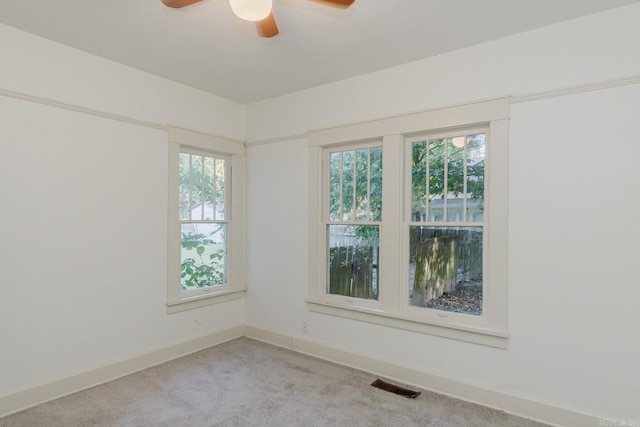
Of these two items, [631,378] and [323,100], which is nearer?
[631,378]

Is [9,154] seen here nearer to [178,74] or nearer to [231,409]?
[178,74]

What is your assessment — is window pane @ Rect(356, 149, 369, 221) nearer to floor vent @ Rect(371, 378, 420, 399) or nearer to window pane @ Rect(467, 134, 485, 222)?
window pane @ Rect(467, 134, 485, 222)

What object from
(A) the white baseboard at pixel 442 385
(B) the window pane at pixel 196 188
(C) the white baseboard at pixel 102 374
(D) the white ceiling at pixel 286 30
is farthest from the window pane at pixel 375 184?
(C) the white baseboard at pixel 102 374

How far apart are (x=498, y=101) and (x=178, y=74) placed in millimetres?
2822

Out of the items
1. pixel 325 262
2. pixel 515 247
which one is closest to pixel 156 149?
pixel 325 262

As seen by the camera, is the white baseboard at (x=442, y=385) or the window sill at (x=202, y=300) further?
the window sill at (x=202, y=300)

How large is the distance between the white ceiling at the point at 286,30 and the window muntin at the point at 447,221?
0.79m

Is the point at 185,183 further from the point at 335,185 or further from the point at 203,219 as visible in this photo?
the point at 335,185

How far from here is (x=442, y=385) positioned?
2896mm

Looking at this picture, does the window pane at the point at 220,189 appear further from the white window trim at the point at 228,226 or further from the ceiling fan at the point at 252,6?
the ceiling fan at the point at 252,6

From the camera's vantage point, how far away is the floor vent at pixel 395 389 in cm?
284

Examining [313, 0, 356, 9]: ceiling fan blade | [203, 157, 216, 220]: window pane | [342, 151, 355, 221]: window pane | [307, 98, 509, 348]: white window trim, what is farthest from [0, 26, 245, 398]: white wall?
[313, 0, 356, 9]: ceiling fan blade

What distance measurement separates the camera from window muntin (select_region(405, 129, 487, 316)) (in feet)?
9.50

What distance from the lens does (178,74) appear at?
3439 millimetres
